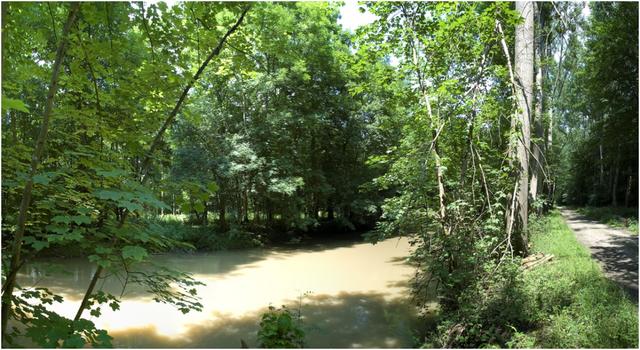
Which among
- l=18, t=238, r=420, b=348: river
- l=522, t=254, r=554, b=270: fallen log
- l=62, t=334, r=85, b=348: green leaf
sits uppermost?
l=62, t=334, r=85, b=348: green leaf

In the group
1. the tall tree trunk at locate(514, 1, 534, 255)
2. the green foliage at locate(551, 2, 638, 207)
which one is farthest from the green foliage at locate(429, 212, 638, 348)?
the green foliage at locate(551, 2, 638, 207)

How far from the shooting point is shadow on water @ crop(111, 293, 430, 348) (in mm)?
6188

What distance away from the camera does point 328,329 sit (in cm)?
677

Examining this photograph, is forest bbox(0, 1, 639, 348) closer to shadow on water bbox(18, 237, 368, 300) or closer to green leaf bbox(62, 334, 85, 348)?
green leaf bbox(62, 334, 85, 348)

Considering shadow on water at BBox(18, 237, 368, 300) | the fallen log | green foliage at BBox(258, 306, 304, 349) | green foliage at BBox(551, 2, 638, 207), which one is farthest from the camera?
green foliage at BBox(551, 2, 638, 207)

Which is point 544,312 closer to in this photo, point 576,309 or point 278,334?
point 576,309

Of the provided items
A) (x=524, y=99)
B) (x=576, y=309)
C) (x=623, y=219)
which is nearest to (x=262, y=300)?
(x=576, y=309)

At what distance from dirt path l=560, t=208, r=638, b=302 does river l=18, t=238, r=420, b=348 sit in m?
3.12

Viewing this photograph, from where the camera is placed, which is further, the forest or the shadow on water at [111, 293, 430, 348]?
the shadow on water at [111, 293, 430, 348]

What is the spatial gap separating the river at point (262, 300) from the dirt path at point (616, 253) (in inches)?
123

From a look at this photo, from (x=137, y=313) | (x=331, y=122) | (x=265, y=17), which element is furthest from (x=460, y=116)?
(x=331, y=122)

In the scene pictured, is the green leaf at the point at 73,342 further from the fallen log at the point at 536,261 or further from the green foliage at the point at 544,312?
the fallen log at the point at 536,261

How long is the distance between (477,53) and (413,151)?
5.98 feet

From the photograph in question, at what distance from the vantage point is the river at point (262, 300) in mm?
6402
